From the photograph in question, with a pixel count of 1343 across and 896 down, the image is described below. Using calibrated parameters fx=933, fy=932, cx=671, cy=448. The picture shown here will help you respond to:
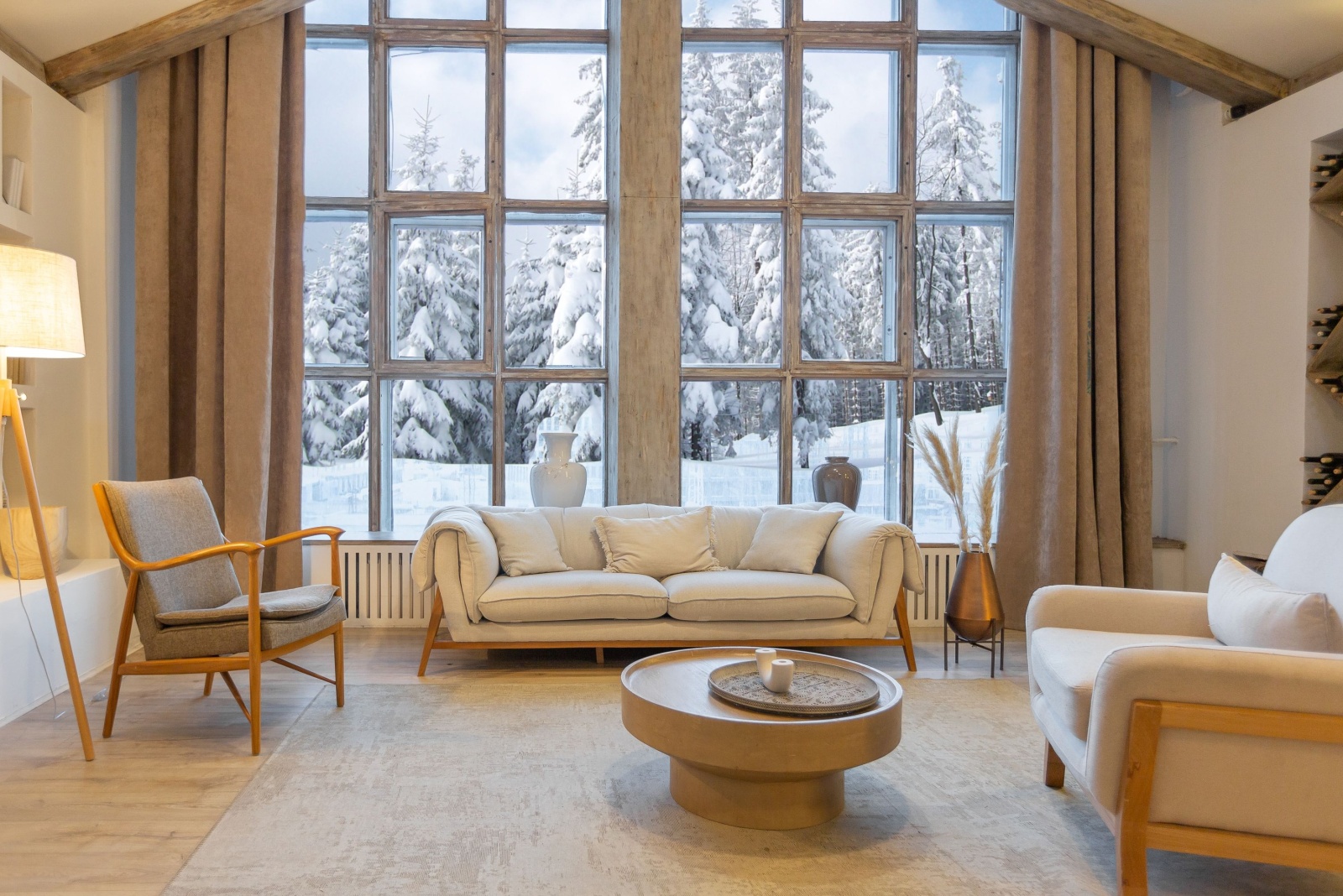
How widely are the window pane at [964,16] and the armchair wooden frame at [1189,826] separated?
14.5ft

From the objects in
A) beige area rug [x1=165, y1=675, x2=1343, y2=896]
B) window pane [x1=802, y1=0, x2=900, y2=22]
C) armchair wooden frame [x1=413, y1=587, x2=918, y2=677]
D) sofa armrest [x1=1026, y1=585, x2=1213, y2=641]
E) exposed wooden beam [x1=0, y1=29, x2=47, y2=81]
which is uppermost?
window pane [x1=802, y1=0, x2=900, y2=22]

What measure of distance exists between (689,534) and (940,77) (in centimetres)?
302

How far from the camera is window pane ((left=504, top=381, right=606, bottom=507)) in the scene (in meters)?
5.20

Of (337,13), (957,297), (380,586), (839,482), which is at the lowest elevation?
(380,586)

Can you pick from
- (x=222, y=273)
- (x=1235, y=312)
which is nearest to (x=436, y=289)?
(x=222, y=273)

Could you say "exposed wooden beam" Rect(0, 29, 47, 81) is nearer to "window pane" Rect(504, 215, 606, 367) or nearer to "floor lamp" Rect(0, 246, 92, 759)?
"floor lamp" Rect(0, 246, 92, 759)

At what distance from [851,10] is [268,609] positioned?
14.3 feet

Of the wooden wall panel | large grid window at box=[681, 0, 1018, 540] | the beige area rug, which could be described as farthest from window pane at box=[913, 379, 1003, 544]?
the beige area rug

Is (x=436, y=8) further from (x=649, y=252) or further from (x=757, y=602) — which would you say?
(x=757, y=602)

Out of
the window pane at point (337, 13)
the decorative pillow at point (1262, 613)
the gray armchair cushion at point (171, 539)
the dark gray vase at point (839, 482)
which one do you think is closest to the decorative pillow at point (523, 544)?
the gray armchair cushion at point (171, 539)

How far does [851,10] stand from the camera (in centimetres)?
523

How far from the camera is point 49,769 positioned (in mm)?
2832

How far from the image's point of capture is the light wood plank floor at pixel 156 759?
224 cm

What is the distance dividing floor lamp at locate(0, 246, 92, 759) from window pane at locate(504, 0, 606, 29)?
9.70ft
